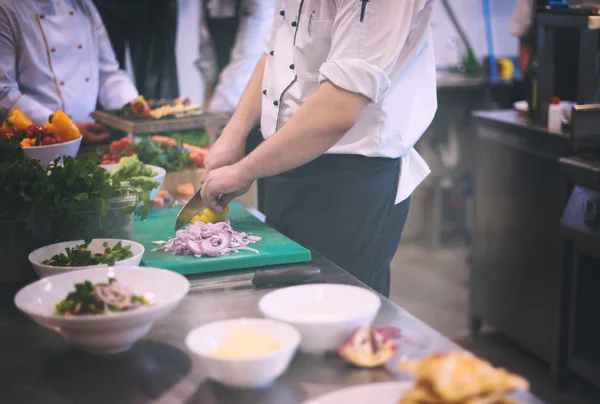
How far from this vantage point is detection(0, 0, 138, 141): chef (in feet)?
10.1

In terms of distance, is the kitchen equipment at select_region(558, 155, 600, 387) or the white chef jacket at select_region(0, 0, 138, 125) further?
the white chef jacket at select_region(0, 0, 138, 125)

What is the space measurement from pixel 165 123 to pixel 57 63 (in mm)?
804

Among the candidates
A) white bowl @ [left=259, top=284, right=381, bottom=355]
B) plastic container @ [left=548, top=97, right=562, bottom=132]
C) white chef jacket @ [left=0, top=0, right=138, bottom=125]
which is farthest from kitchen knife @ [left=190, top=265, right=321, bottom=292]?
plastic container @ [left=548, top=97, right=562, bottom=132]

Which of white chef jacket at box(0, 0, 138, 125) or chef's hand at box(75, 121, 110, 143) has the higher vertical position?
white chef jacket at box(0, 0, 138, 125)

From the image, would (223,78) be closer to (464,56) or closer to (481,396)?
(464,56)

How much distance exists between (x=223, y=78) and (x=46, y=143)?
268cm

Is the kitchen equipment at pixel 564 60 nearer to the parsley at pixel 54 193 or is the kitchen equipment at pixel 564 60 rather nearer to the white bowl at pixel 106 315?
the parsley at pixel 54 193

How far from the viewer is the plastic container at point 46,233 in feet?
5.17

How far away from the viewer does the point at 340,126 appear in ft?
5.55

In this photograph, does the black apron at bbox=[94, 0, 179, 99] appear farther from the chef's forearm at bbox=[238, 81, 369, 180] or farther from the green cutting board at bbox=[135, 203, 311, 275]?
the chef's forearm at bbox=[238, 81, 369, 180]

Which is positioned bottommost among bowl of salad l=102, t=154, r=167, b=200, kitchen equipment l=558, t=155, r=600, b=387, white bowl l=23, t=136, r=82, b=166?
kitchen equipment l=558, t=155, r=600, b=387

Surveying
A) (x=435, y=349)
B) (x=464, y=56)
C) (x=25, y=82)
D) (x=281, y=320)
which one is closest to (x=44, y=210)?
(x=281, y=320)

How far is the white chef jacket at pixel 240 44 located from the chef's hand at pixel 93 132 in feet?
6.02

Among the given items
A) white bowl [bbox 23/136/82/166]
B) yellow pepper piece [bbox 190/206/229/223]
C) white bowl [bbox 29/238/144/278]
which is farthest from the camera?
white bowl [bbox 23/136/82/166]
